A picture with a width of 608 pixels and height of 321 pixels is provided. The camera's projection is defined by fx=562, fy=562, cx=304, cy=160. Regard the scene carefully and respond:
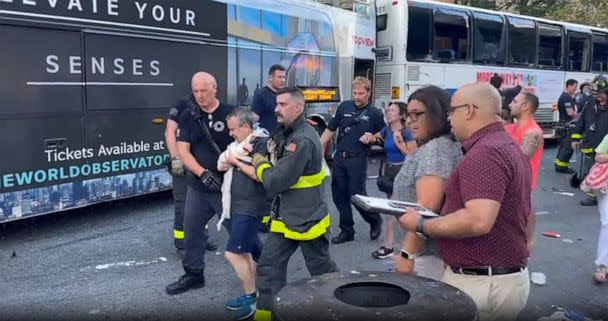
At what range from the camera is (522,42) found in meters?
14.2

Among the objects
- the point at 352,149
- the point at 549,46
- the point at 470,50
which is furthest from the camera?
the point at 549,46

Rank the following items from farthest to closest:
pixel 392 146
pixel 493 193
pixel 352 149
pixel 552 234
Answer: pixel 552 234
pixel 352 149
pixel 392 146
pixel 493 193

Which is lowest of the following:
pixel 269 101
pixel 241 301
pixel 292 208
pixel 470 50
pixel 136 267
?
pixel 136 267

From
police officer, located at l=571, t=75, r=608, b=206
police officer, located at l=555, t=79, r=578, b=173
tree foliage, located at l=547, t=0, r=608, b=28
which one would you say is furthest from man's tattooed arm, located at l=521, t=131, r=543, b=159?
tree foliage, located at l=547, t=0, r=608, b=28

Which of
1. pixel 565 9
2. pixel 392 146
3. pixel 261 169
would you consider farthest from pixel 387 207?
pixel 565 9

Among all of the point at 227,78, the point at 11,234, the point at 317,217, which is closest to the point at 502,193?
the point at 317,217

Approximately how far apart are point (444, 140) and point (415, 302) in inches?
34.5

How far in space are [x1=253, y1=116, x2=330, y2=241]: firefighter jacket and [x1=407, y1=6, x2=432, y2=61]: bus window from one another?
28.4 feet

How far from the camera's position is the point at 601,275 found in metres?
4.92

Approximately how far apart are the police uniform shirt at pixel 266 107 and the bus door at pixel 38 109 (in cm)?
196

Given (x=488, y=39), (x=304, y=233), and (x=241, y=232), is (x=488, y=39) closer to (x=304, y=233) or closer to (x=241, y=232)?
(x=241, y=232)

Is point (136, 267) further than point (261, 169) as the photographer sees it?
Yes

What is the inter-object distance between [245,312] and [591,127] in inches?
250

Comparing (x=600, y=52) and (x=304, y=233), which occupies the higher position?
(x=600, y=52)
